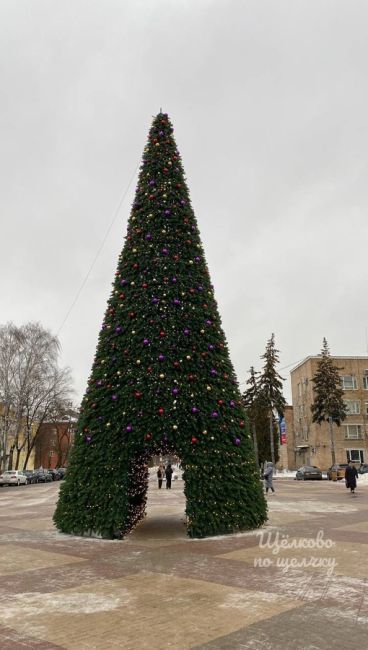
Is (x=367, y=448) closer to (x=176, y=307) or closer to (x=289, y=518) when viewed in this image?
(x=289, y=518)

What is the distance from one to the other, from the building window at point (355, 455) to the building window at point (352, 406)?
12.3ft

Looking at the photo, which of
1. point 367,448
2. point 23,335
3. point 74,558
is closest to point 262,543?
point 74,558

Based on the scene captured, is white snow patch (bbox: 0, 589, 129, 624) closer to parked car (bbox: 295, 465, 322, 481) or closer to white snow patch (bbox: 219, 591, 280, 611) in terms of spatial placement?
white snow patch (bbox: 219, 591, 280, 611)

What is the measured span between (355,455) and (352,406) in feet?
16.0

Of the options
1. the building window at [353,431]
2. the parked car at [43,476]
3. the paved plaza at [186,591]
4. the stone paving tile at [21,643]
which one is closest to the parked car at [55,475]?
the parked car at [43,476]

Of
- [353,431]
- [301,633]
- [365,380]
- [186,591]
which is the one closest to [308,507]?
[186,591]

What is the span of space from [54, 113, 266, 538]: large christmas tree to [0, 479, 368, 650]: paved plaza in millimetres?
657

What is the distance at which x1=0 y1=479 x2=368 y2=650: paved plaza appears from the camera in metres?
4.80

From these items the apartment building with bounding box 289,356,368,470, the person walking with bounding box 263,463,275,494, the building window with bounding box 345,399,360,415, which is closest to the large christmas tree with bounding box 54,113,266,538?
the person walking with bounding box 263,463,275,494

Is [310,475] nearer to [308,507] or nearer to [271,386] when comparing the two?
[271,386]

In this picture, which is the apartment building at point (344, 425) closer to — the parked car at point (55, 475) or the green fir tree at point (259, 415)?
the green fir tree at point (259, 415)

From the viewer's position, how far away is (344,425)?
52.2 m

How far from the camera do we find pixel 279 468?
62.8 m

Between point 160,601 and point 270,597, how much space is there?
128 cm
